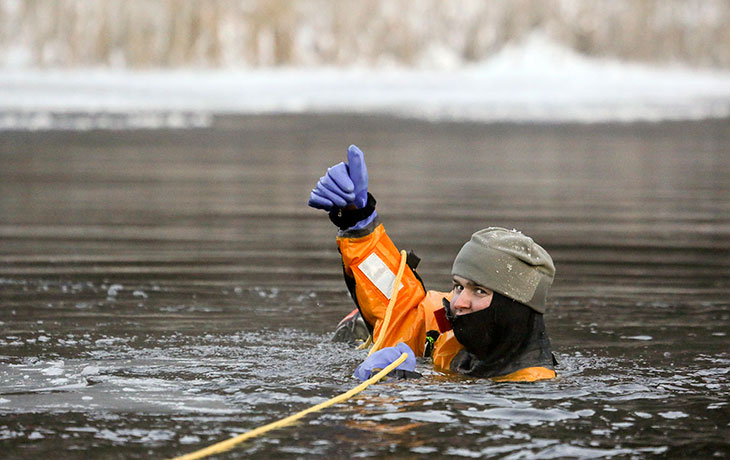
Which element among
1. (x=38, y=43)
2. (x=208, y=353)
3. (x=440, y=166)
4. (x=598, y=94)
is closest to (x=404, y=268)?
(x=208, y=353)

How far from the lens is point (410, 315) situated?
640cm

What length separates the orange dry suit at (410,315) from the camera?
5.90 metres

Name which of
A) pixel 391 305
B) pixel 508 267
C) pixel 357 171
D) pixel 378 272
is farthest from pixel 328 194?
pixel 508 267

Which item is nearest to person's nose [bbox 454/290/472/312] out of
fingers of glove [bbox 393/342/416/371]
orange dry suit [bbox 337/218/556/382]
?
orange dry suit [bbox 337/218/556/382]

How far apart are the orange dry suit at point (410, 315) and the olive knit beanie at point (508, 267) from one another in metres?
0.17

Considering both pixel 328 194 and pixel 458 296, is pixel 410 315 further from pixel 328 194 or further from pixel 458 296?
pixel 328 194

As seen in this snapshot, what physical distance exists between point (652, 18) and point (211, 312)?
96543 millimetres

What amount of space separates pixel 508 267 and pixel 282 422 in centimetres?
131

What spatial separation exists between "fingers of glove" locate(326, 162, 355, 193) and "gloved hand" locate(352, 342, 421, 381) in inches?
30.4

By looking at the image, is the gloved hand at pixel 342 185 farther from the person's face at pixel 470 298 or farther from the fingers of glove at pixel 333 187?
the person's face at pixel 470 298

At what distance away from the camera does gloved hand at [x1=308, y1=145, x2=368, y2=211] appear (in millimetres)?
5910

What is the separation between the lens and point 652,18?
100m

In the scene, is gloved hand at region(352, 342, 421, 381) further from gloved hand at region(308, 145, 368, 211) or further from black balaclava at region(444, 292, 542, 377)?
gloved hand at region(308, 145, 368, 211)

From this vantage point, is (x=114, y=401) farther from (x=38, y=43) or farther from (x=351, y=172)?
(x=38, y=43)
